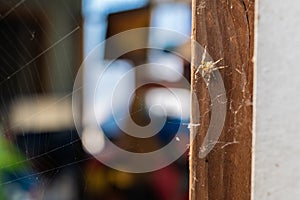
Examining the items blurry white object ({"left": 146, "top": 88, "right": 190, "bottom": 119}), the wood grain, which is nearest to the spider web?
blurry white object ({"left": 146, "top": 88, "right": 190, "bottom": 119})

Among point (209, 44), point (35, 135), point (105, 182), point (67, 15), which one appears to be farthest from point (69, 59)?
point (209, 44)

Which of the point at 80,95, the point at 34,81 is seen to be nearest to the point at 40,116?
the point at 34,81

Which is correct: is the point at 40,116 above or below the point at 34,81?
below

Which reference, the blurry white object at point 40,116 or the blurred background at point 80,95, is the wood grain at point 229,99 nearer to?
the blurred background at point 80,95

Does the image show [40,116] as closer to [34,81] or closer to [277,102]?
[34,81]

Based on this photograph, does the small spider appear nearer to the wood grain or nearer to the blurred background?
the wood grain

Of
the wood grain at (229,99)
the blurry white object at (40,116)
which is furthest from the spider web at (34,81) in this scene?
the wood grain at (229,99)

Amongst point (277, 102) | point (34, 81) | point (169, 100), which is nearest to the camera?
point (277, 102)
